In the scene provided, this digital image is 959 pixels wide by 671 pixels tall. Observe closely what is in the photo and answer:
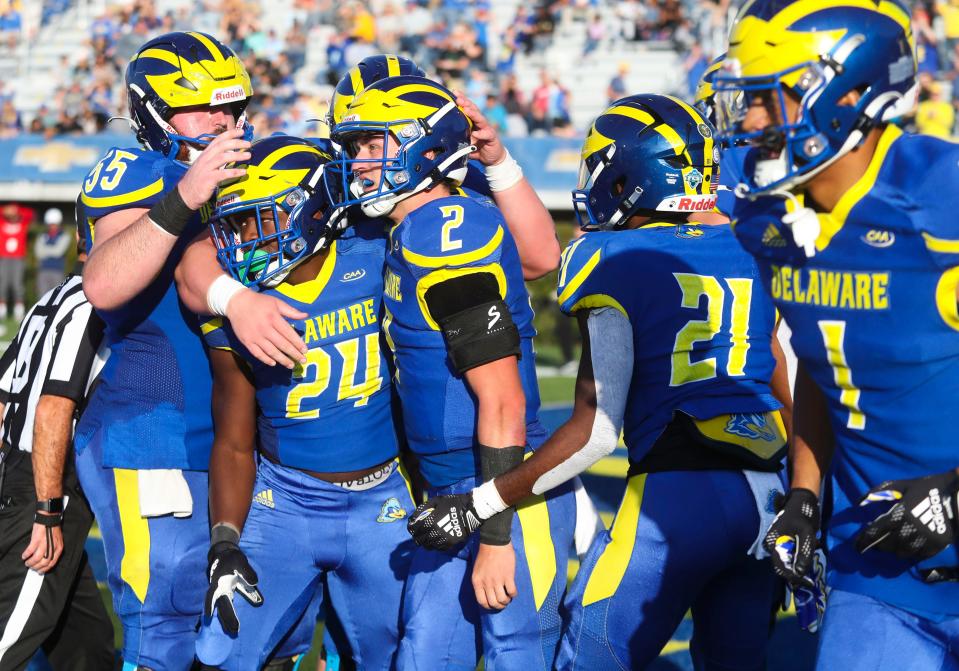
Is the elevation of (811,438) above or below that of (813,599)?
above

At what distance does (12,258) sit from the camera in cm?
1667

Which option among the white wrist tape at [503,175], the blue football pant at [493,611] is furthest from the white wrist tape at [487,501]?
the white wrist tape at [503,175]

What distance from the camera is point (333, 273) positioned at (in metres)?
3.46

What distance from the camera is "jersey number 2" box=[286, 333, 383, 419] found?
11.3 ft

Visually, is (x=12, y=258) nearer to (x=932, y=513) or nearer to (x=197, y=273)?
(x=197, y=273)

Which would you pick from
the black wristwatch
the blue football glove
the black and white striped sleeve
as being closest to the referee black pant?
the black wristwatch

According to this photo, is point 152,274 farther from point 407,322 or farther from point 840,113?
point 840,113

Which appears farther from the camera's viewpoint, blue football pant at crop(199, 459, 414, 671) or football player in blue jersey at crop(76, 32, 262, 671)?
football player in blue jersey at crop(76, 32, 262, 671)

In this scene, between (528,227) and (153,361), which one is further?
(528,227)

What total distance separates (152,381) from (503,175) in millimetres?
1334

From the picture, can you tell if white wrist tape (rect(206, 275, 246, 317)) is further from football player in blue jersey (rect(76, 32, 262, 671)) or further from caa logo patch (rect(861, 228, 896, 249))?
caa logo patch (rect(861, 228, 896, 249))

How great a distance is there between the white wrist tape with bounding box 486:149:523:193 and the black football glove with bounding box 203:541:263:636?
1.48 metres

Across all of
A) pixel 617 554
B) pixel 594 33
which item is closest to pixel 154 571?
pixel 617 554

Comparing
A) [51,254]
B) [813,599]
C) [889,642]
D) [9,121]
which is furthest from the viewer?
[9,121]
